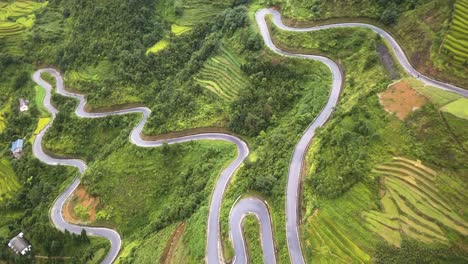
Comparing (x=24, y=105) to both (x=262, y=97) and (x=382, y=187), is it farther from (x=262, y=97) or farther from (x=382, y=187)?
(x=382, y=187)

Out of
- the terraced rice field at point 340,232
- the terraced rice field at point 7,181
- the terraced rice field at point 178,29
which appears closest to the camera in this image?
the terraced rice field at point 340,232

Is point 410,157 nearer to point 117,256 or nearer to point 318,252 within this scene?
point 318,252

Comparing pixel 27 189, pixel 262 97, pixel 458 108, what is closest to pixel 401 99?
pixel 458 108

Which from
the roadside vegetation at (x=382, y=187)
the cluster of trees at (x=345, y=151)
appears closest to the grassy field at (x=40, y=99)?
the roadside vegetation at (x=382, y=187)

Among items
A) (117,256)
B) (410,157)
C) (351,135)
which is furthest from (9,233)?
(410,157)

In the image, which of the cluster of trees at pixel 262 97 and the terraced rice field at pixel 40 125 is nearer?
the cluster of trees at pixel 262 97

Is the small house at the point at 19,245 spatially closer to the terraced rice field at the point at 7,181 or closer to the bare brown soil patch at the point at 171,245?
the terraced rice field at the point at 7,181
